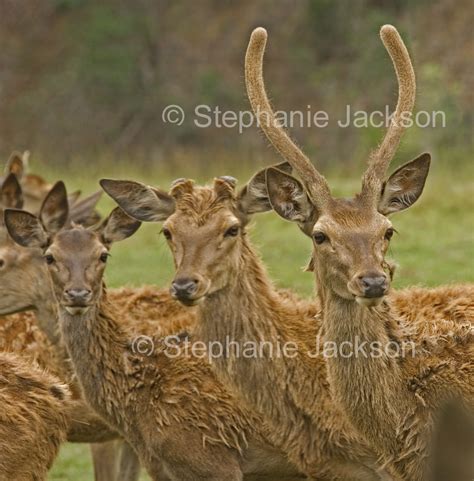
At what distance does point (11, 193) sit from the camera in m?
9.44

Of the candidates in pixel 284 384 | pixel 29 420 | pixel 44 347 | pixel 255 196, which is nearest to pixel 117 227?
pixel 44 347

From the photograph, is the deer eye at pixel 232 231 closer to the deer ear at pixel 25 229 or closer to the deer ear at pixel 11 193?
the deer ear at pixel 25 229

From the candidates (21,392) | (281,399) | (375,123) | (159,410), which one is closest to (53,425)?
(21,392)

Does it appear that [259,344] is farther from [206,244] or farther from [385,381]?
[385,381]

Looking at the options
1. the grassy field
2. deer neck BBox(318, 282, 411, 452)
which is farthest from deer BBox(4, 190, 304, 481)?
the grassy field

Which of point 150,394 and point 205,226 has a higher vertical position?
point 205,226

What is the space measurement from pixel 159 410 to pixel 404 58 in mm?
2088

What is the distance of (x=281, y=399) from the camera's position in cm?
646

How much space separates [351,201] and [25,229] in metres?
2.38

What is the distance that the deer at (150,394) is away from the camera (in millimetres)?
6633

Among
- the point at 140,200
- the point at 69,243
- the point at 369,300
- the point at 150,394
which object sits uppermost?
the point at 140,200

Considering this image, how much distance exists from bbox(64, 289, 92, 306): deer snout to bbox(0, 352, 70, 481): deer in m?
0.57

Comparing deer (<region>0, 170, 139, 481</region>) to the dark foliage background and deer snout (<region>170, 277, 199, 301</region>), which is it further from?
the dark foliage background

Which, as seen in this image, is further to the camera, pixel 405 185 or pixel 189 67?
pixel 189 67
